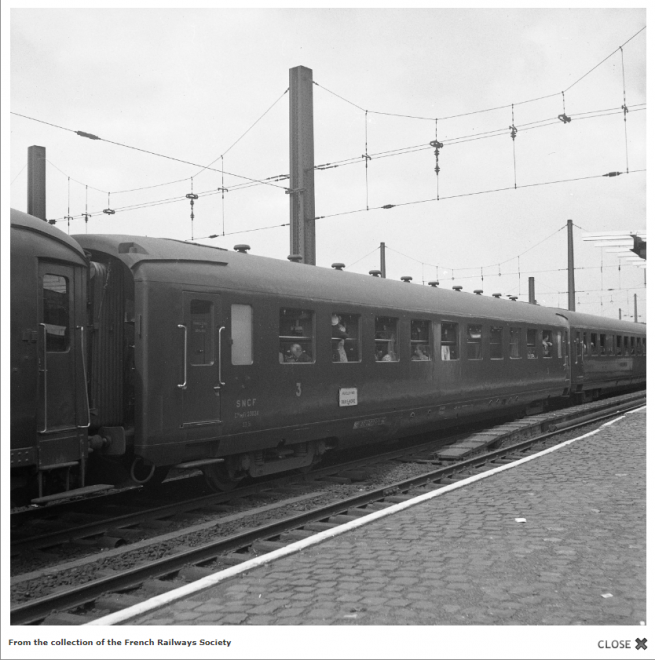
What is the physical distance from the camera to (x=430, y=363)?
13508mm

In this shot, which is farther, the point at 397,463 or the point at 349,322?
the point at 397,463

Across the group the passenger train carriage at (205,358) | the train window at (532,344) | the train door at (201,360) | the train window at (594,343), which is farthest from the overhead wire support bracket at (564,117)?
the train window at (594,343)

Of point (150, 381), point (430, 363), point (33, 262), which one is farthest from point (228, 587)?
point (430, 363)

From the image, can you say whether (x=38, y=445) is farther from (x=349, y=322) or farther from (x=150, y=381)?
(x=349, y=322)

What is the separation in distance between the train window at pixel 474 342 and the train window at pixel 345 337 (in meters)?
4.18

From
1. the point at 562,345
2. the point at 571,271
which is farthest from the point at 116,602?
the point at 571,271

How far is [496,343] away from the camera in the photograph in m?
16.3

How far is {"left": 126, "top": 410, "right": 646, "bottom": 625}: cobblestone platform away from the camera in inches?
193

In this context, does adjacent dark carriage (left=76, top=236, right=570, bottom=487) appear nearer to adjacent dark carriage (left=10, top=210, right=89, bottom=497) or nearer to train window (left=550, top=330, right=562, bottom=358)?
adjacent dark carriage (left=10, top=210, right=89, bottom=497)

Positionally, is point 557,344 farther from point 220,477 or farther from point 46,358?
point 46,358

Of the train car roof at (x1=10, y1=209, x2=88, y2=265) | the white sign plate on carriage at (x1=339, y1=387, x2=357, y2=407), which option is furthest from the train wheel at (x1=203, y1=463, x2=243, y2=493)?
the train car roof at (x1=10, y1=209, x2=88, y2=265)

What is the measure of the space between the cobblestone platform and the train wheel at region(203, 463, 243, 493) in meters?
2.71

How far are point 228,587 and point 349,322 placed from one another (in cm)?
643

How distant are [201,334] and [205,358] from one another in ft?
0.95
